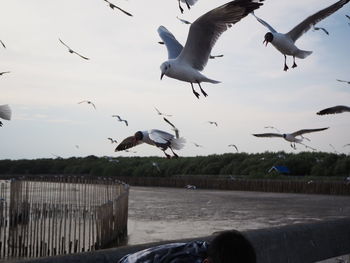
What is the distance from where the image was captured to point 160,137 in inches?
154

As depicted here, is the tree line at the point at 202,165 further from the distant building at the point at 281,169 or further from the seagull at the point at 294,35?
the seagull at the point at 294,35

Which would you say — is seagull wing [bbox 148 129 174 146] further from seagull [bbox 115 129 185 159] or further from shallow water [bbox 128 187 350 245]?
shallow water [bbox 128 187 350 245]

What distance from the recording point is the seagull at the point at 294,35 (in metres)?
4.32

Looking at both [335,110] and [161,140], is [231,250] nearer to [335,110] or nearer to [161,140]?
[161,140]

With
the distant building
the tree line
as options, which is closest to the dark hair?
the tree line

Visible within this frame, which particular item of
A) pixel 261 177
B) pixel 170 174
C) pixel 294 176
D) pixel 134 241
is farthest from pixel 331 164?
pixel 134 241

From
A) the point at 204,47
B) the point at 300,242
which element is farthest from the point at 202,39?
the point at 300,242

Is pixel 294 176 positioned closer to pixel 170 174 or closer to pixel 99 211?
pixel 170 174

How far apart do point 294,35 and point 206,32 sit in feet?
3.80

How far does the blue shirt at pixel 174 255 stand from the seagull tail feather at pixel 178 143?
1642 millimetres

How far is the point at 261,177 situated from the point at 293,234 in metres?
45.9

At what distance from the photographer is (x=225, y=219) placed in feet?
70.3

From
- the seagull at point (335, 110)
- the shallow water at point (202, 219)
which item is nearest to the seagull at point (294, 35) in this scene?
the seagull at point (335, 110)

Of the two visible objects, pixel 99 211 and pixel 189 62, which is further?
pixel 99 211
